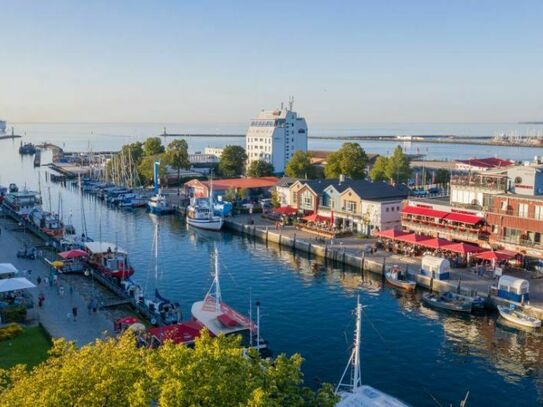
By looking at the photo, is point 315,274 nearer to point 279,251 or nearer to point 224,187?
point 279,251

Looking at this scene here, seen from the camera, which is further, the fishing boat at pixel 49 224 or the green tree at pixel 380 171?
the green tree at pixel 380 171

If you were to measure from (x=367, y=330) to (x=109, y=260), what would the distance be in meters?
23.0

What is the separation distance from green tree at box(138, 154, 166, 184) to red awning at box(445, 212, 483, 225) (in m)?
65.9

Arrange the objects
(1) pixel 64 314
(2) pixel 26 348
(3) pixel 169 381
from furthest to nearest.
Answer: (1) pixel 64 314, (2) pixel 26 348, (3) pixel 169 381

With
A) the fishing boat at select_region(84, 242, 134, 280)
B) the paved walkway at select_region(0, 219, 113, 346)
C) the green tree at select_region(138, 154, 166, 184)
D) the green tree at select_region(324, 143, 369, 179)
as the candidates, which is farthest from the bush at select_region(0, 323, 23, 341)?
the green tree at select_region(138, 154, 166, 184)

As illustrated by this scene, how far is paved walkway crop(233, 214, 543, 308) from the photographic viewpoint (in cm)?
4247

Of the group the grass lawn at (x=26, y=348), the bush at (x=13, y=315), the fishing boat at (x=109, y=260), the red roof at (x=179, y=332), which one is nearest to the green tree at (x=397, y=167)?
the fishing boat at (x=109, y=260)

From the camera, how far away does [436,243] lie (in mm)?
50781

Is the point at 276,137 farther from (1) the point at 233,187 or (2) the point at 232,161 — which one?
(1) the point at 233,187

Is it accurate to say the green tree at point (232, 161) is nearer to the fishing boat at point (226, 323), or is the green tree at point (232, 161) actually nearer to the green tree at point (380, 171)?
the green tree at point (380, 171)

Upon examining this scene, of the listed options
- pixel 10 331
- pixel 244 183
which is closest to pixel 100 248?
pixel 10 331

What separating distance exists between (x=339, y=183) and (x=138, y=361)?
181 feet

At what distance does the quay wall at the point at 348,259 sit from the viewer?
1622 inches

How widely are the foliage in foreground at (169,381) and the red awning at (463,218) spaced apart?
4014cm
